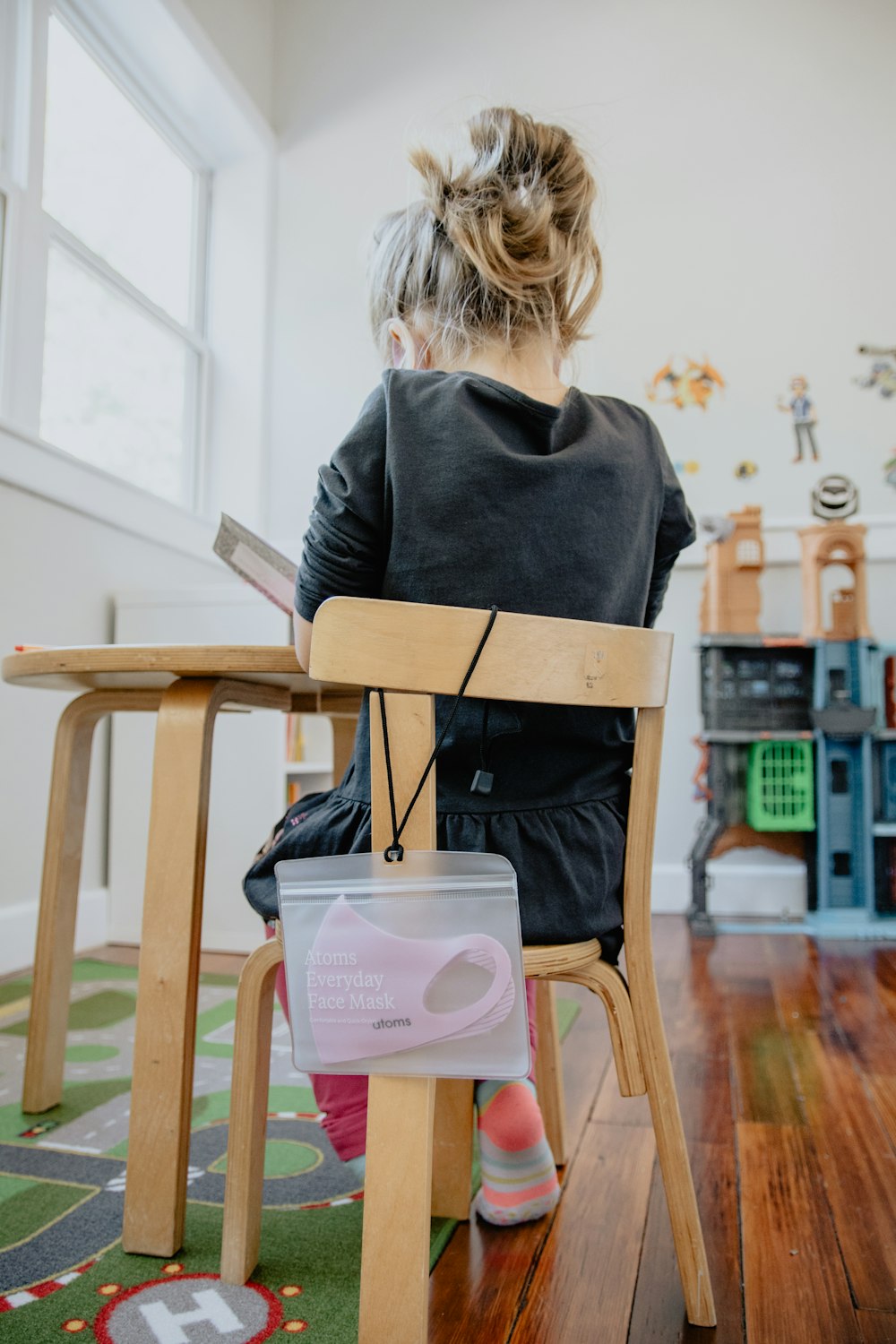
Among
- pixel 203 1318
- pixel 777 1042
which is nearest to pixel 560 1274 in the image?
pixel 203 1318

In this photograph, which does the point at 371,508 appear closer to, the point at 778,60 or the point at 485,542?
the point at 485,542

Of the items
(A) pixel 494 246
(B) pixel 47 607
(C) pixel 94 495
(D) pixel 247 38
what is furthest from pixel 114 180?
(A) pixel 494 246

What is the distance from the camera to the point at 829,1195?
40.4 inches

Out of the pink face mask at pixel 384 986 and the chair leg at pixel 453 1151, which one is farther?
the chair leg at pixel 453 1151

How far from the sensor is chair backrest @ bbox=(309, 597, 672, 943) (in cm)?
63

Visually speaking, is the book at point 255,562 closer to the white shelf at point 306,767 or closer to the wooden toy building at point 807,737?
the white shelf at point 306,767

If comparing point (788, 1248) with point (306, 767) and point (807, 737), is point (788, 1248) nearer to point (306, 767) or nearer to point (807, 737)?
point (306, 767)

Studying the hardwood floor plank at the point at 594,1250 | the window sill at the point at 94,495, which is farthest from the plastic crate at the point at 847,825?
the window sill at the point at 94,495

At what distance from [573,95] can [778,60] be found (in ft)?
2.12

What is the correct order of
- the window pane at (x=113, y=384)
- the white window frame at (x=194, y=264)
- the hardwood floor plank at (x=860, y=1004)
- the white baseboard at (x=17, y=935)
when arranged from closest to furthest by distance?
1. the hardwood floor plank at (x=860, y=1004)
2. the white baseboard at (x=17, y=935)
3. the white window frame at (x=194, y=264)
4. the window pane at (x=113, y=384)

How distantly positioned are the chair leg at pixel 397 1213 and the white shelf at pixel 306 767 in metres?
1.62

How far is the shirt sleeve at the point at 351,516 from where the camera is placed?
0.77m

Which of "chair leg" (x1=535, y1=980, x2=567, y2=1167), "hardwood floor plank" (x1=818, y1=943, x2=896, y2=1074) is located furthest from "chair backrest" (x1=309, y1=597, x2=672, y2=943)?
"hardwood floor plank" (x1=818, y1=943, x2=896, y2=1074)

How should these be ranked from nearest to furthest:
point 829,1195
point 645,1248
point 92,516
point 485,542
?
point 485,542, point 645,1248, point 829,1195, point 92,516
